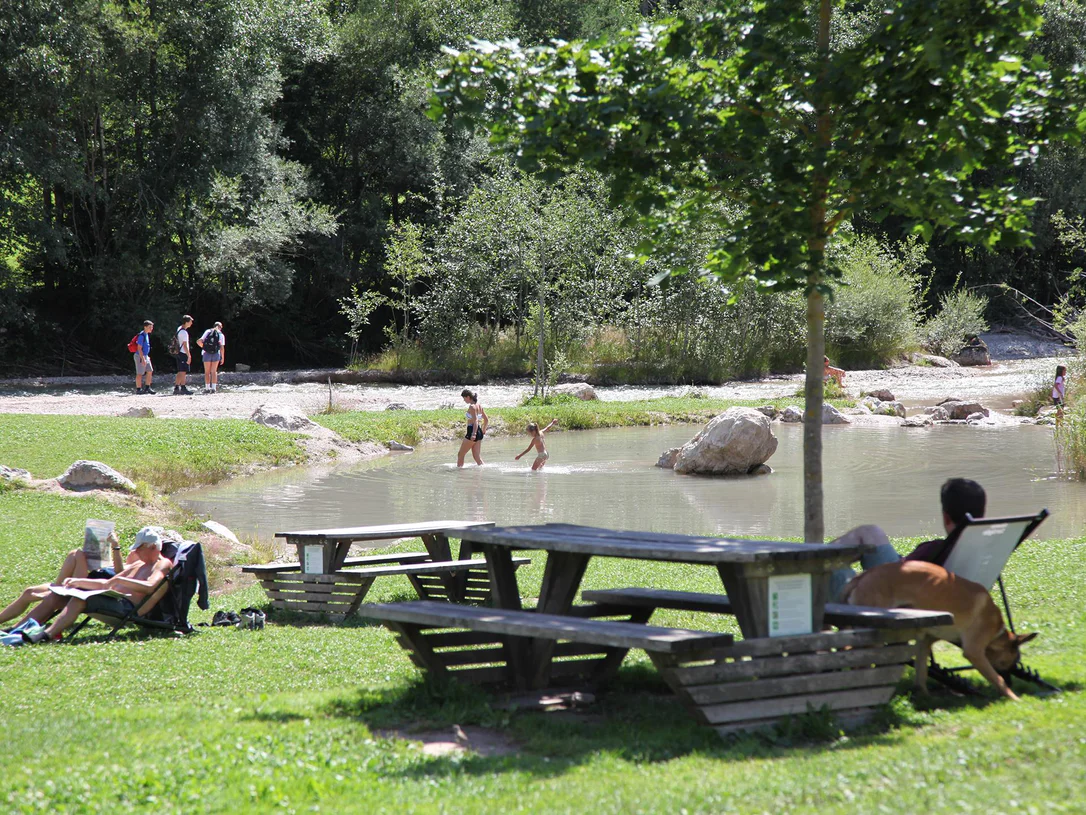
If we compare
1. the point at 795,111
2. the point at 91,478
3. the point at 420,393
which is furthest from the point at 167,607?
the point at 420,393

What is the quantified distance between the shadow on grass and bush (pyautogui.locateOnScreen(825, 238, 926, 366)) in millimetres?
38022

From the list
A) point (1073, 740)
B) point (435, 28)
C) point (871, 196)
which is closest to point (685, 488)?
point (871, 196)

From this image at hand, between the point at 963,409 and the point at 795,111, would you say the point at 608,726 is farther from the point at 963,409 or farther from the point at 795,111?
the point at 963,409

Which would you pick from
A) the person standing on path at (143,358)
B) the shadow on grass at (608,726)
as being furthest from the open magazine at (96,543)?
the person standing on path at (143,358)

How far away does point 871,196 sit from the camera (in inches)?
273

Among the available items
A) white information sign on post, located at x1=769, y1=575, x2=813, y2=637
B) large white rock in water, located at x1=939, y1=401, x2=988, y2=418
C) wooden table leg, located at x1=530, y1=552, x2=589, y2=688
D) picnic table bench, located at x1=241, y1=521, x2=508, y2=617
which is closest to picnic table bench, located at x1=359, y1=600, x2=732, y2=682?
wooden table leg, located at x1=530, y1=552, x2=589, y2=688

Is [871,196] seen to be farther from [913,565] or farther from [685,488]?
[685,488]

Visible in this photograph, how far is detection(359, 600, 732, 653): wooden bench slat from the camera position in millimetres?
4738

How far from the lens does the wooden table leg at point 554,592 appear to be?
6.08 m

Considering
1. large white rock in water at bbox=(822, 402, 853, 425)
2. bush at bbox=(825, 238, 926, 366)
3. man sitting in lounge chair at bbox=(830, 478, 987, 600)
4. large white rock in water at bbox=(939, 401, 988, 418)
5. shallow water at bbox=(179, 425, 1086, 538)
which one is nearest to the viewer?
man sitting in lounge chair at bbox=(830, 478, 987, 600)

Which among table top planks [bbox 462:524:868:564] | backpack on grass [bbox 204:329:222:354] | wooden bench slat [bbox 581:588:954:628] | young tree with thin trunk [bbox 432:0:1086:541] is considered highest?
young tree with thin trunk [bbox 432:0:1086:541]

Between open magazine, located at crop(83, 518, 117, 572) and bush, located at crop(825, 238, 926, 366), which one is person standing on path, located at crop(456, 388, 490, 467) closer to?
open magazine, located at crop(83, 518, 117, 572)

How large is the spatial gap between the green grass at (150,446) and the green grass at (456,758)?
11685 mm

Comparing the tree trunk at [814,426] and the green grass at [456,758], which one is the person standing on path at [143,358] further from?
the tree trunk at [814,426]
